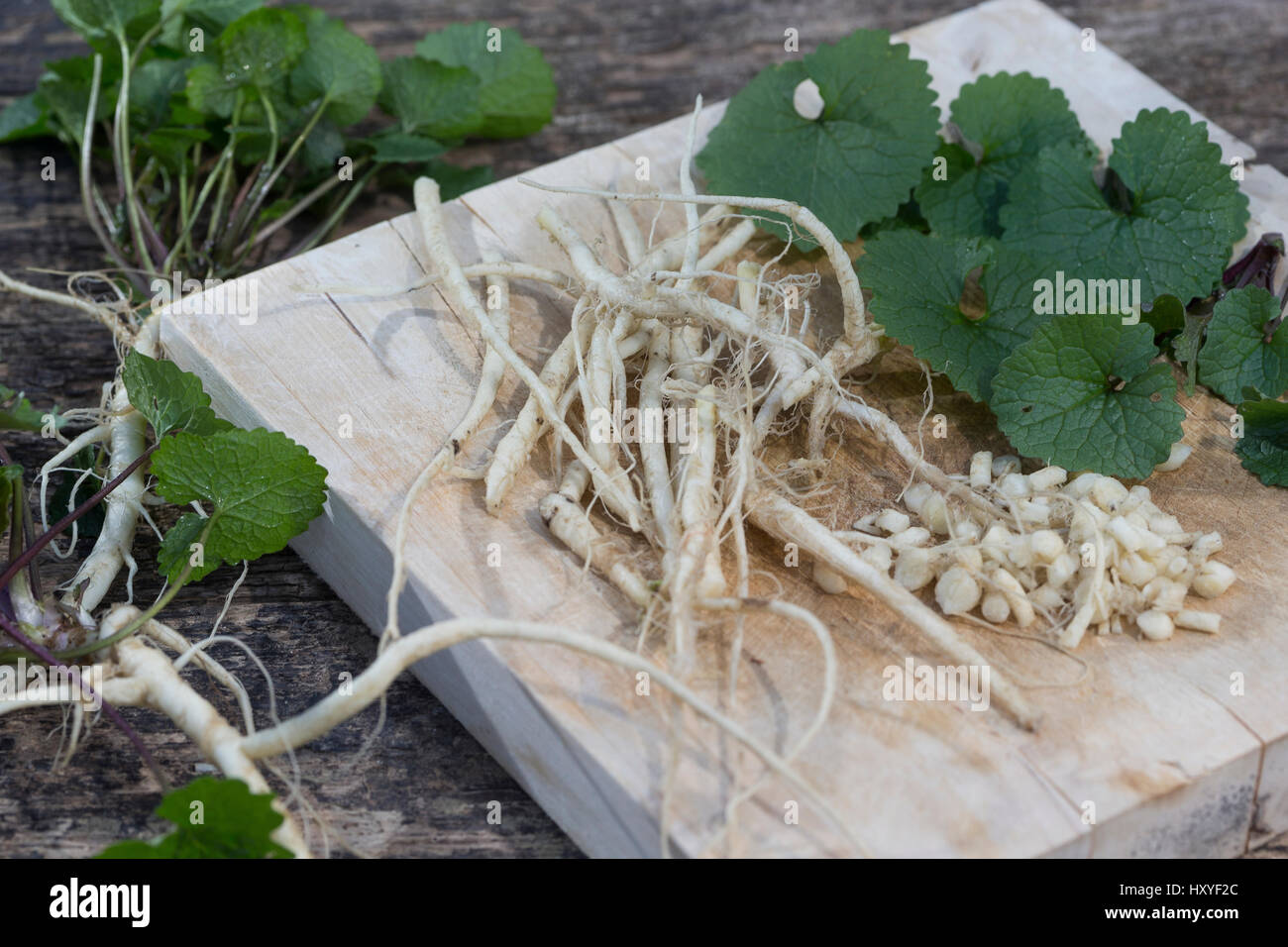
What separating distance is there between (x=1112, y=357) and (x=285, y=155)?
909mm

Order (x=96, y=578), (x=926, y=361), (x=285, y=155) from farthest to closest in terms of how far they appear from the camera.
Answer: (x=285, y=155) → (x=926, y=361) → (x=96, y=578)

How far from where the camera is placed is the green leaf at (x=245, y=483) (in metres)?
0.97

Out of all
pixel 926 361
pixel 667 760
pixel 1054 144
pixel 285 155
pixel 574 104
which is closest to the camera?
pixel 667 760

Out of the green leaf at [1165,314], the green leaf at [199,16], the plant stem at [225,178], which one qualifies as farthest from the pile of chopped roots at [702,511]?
the green leaf at [199,16]

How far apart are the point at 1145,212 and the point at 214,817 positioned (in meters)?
0.92

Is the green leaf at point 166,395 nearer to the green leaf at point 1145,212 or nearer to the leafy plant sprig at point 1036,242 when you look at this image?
the leafy plant sprig at point 1036,242

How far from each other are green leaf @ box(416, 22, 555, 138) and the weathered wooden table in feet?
0.28

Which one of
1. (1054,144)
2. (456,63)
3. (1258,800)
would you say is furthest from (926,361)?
(456,63)

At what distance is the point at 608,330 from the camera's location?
42.2 inches

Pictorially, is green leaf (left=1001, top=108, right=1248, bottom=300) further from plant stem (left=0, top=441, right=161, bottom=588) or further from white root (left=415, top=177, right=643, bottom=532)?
plant stem (left=0, top=441, right=161, bottom=588)

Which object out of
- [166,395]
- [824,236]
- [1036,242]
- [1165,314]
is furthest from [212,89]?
[1165,314]

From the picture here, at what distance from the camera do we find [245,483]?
3.24ft
